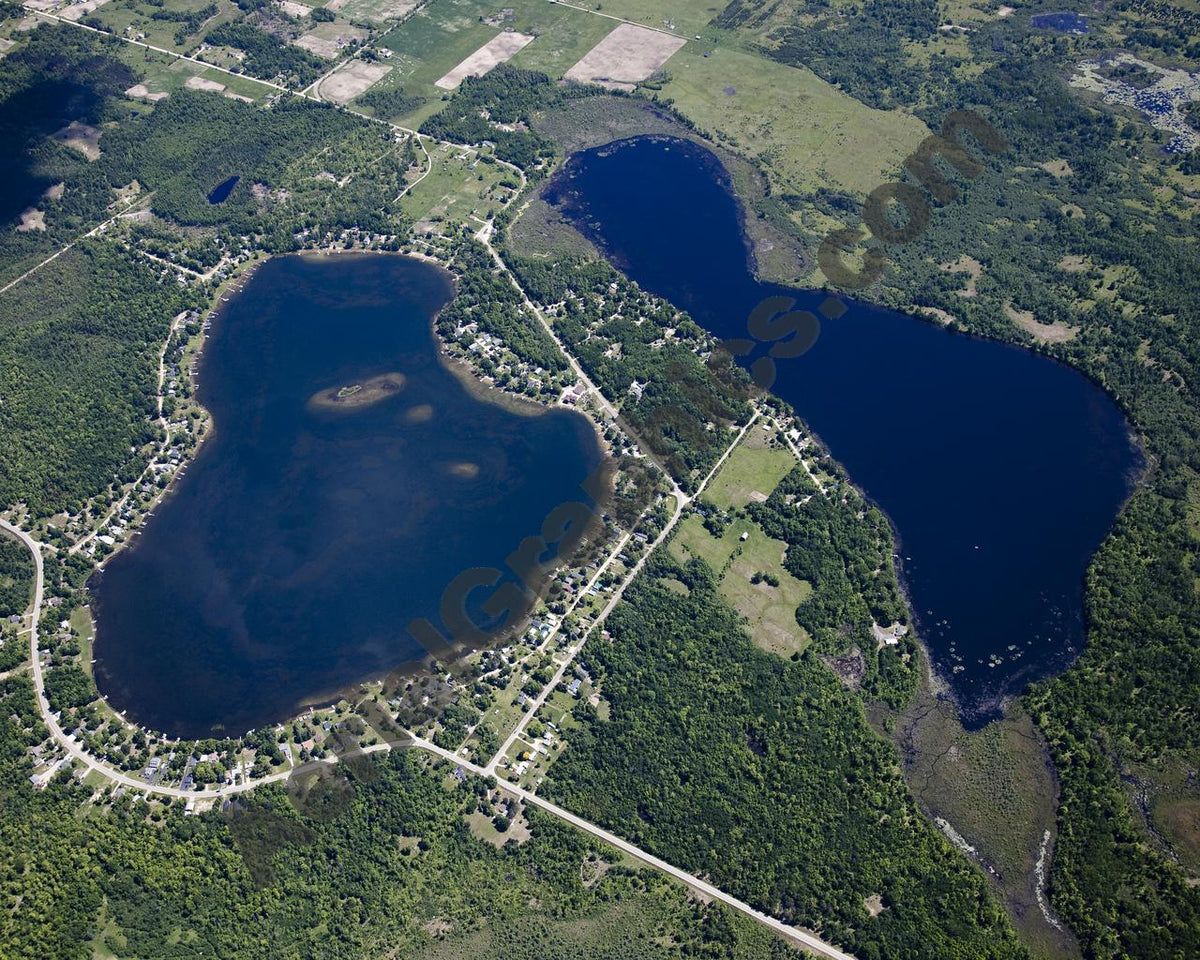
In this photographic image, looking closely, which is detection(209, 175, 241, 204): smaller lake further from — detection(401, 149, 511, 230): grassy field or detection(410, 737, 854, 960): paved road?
detection(410, 737, 854, 960): paved road

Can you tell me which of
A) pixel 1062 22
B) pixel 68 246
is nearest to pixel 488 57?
pixel 68 246

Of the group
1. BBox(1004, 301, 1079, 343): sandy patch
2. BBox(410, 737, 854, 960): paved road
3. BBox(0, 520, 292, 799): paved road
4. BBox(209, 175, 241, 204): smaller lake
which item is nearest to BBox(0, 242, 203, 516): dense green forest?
BBox(209, 175, 241, 204): smaller lake

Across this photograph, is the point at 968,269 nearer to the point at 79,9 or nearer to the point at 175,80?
the point at 175,80

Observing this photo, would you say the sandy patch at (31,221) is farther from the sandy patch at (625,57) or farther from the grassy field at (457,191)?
the sandy patch at (625,57)

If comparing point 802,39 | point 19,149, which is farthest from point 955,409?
point 19,149

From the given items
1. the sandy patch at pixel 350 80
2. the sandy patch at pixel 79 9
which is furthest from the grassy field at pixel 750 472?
the sandy patch at pixel 79 9
